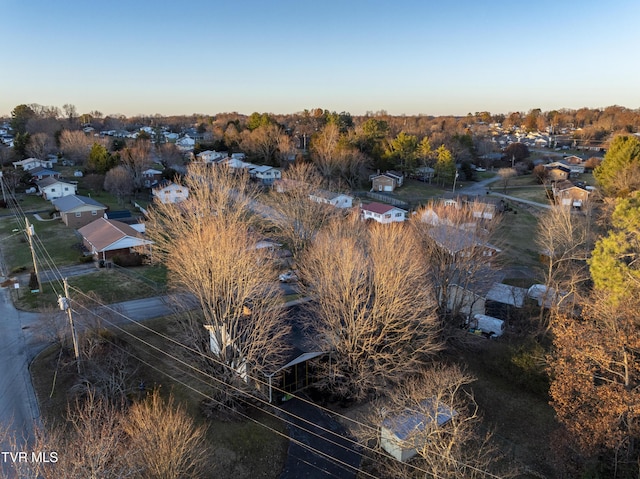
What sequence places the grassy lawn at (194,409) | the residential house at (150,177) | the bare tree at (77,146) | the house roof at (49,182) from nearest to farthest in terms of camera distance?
1. the grassy lawn at (194,409)
2. the house roof at (49,182)
3. the residential house at (150,177)
4. the bare tree at (77,146)

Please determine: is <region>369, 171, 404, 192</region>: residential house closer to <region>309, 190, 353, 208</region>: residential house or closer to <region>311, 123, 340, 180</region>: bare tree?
<region>311, 123, 340, 180</region>: bare tree

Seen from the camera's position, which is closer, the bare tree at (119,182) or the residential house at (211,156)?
the bare tree at (119,182)

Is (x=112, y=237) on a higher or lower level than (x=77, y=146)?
lower

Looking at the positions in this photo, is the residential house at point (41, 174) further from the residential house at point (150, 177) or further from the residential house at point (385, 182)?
the residential house at point (385, 182)

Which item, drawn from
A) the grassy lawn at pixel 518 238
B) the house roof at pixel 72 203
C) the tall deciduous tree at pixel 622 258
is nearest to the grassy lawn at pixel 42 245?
the house roof at pixel 72 203

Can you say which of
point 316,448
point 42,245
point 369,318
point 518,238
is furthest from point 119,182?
point 518,238

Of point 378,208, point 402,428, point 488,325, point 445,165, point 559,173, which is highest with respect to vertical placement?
point 445,165

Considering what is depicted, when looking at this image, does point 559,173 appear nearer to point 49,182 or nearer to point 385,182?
point 385,182

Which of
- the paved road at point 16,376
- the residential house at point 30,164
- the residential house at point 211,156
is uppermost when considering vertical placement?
the residential house at point 211,156

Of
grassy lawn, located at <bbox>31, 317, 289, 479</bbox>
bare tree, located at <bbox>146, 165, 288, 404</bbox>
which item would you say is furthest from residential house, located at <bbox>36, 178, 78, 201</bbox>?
bare tree, located at <bbox>146, 165, 288, 404</bbox>
